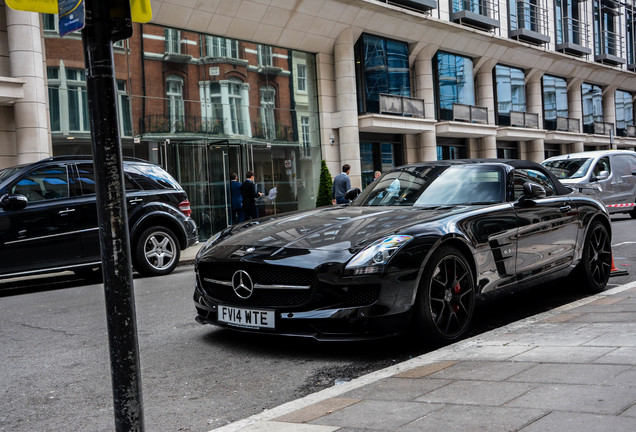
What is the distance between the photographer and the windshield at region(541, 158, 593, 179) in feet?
57.1

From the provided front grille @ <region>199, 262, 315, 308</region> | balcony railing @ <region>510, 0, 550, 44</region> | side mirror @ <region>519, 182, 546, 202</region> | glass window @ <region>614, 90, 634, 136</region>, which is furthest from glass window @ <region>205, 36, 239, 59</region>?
glass window @ <region>614, 90, 634, 136</region>

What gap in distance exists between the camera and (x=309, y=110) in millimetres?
23688

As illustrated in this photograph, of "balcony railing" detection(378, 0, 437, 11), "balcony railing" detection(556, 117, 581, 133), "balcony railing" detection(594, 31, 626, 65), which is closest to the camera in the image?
"balcony railing" detection(378, 0, 437, 11)

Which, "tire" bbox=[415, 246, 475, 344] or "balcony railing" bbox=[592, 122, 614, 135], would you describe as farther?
"balcony railing" bbox=[592, 122, 614, 135]

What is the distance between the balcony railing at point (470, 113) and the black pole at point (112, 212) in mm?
27590

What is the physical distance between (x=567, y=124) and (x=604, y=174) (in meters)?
22.3

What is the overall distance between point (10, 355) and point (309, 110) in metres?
19.1

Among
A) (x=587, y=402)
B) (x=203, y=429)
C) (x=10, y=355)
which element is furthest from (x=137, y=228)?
(x=587, y=402)

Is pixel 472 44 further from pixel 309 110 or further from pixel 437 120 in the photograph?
pixel 309 110

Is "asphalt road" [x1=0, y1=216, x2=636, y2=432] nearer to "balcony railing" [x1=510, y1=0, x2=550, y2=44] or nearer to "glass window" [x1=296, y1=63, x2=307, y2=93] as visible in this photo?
"glass window" [x1=296, y1=63, x2=307, y2=93]

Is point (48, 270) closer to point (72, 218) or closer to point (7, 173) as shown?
point (72, 218)

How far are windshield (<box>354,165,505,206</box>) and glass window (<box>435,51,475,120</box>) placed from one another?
22781 millimetres

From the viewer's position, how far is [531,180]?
6465 mm

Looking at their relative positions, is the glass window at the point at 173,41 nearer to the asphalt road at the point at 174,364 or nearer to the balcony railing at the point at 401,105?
the balcony railing at the point at 401,105
